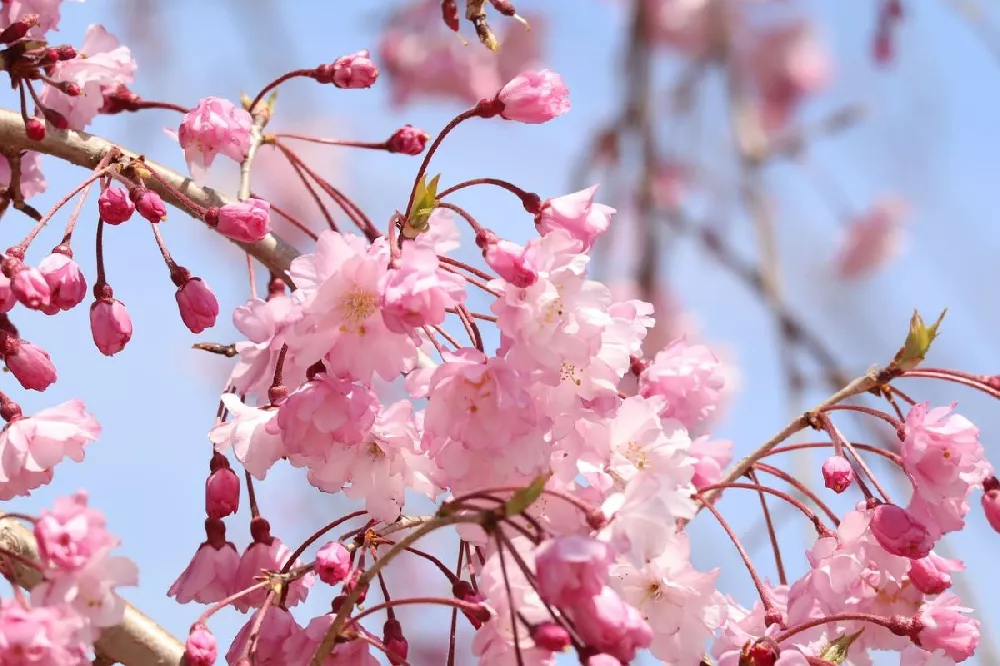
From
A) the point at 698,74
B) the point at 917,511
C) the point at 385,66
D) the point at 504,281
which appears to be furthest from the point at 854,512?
the point at 385,66

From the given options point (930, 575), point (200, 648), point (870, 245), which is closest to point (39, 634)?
point (200, 648)

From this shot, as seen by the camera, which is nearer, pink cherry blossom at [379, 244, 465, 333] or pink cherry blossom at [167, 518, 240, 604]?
pink cherry blossom at [379, 244, 465, 333]

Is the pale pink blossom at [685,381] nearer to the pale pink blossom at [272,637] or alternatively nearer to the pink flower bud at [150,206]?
the pale pink blossom at [272,637]

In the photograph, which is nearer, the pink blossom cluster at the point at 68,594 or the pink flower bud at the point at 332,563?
the pink blossom cluster at the point at 68,594

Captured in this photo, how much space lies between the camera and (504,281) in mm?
1729

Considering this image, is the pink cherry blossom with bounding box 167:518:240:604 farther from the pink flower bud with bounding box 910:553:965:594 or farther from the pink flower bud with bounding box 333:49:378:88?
the pink flower bud with bounding box 910:553:965:594

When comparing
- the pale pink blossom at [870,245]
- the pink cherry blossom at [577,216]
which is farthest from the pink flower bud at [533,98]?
the pale pink blossom at [870,245]

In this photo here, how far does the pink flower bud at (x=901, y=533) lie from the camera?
6.05 feet

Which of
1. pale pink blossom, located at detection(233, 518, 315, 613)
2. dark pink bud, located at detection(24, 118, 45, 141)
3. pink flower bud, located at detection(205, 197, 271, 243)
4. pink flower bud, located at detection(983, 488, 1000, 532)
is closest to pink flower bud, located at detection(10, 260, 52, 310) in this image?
pink flower bud, located at detection(205, 197, 271, 243)

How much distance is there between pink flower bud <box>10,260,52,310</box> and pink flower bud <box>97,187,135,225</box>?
0.48 feet

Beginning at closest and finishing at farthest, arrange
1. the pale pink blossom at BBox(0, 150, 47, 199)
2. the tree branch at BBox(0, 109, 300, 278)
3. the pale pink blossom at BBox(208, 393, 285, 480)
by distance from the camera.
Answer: the pale pink blossom at BBox(208, 393, 285, 480), the tree branch at BBox(0, 109, 300, 278), the pale pink blossom at BBox(0, 150, 47, 199)

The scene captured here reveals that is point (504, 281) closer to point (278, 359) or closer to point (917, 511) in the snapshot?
point (278, 359)

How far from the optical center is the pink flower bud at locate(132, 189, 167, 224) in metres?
1.86

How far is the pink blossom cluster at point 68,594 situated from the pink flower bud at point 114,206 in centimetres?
57
